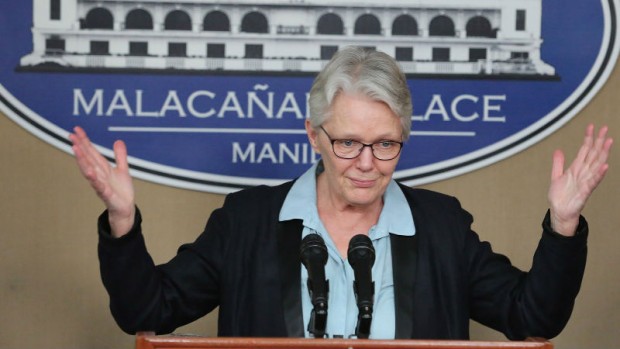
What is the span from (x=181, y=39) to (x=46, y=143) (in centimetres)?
48

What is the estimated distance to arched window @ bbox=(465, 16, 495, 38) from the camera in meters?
3.17

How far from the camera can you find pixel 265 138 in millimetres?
3121

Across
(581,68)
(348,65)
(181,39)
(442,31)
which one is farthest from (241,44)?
(581,68)

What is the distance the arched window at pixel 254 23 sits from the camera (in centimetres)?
312

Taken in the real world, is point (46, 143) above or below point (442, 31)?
below

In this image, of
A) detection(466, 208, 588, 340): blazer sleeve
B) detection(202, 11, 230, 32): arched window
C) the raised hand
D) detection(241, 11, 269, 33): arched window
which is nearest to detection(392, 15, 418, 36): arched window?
detection(241, 11, 269, 33): arched window

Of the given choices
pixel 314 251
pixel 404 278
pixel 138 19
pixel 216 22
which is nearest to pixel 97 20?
pixel 138 19

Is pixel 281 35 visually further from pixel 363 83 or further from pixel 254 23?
pixel 363 83

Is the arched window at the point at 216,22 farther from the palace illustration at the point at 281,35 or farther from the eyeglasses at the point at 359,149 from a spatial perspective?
the eyeglasses at the point at 359,149

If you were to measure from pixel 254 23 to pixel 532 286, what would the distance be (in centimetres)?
120

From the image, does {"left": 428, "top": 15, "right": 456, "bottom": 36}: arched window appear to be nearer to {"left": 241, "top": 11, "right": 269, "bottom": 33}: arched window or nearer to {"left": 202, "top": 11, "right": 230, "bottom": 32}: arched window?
{"left": 241, "top": 11, "right": 269, "bottom": 33}: arched window

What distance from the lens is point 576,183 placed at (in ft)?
7.32

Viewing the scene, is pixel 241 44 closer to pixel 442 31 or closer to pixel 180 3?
pixel 180 3

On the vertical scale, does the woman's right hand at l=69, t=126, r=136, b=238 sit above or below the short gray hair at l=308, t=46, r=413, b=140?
below
